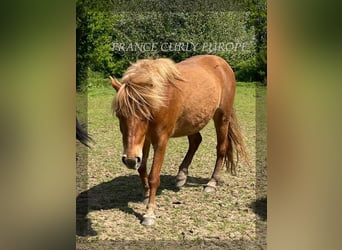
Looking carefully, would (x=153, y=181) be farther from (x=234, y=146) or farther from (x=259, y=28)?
(x=259, y=28)

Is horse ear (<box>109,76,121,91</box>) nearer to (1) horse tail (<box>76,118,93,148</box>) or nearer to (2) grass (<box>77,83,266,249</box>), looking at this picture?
(2) grass (<box>77,83,266,249</box>)

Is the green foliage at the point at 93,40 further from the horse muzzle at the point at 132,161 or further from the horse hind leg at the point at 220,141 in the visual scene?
the horse hind leg at the point at 220,141

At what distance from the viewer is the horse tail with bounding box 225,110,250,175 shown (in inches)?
105

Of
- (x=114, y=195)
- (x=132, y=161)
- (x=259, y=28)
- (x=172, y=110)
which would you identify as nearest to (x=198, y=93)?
(x=172, y=110)

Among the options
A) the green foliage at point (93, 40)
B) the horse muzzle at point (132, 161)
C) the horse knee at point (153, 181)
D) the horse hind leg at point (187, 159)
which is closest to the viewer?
the horse muzzle at point (132, 161)

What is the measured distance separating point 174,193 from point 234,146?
0.48 meters

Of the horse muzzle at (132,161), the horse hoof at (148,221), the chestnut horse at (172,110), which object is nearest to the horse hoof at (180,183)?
the chestnut horse at (172,110)

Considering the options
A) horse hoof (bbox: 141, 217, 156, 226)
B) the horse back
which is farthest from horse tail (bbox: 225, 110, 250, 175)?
horse hoof (bbox: 141, 217, 156, 226)

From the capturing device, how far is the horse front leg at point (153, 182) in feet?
8.11

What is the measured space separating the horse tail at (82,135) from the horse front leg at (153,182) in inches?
16.3

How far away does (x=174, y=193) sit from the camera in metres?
2.63

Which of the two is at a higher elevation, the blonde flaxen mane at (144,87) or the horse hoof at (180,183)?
the blonde flaxen mane at (144,87)
